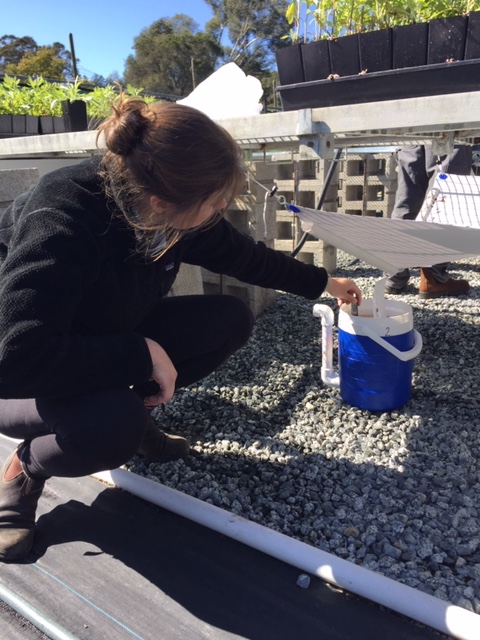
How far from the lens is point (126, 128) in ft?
3.09

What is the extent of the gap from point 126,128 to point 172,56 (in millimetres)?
29372

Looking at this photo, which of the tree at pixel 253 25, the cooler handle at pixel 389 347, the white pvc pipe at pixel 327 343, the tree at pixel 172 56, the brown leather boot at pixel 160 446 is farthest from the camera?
the tree at pixel 172 56

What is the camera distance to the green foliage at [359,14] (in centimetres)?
199

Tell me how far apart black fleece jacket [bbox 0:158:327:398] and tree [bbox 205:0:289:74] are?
2156cm

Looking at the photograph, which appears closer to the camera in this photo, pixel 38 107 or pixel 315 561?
pixel 315 561

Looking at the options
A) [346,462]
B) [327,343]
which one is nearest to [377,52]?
[327,343]

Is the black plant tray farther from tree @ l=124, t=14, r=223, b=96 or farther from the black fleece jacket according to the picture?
tree @ l=124, t=14, r=223, b=96

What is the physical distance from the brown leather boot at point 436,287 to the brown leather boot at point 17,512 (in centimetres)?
237

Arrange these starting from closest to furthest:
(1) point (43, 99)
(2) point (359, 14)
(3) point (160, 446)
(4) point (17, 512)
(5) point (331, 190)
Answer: (4) point (17, 512) → (3) point (160, 446) → (2) point (359, 14) → (1) point (43, 99) → (5) point (331, 190)

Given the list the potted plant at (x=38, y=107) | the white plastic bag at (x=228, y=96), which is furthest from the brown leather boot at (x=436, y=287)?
the potted plant at (x=38, y=107)

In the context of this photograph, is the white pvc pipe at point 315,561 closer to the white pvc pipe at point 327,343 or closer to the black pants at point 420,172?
the white pvc pipe at point 327,343

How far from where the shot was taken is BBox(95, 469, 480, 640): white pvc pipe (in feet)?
3.13

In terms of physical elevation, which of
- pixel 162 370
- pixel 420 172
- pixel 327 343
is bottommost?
pixel 327 343

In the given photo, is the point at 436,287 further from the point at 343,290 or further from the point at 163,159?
the point at 163,159
